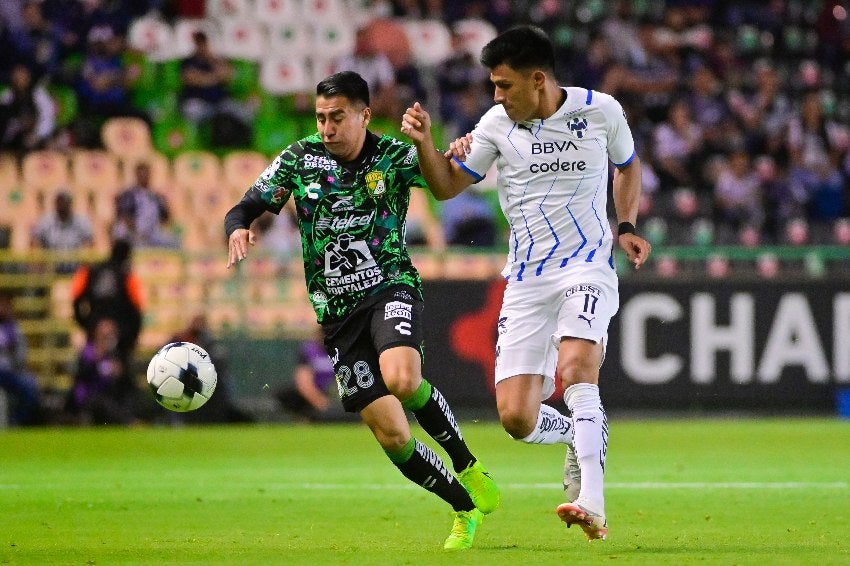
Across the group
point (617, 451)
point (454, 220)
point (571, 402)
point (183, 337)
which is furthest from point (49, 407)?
point (571, 402)

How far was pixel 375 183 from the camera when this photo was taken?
24.4 ft

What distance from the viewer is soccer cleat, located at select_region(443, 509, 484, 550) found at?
6930mm

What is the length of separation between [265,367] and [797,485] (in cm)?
790

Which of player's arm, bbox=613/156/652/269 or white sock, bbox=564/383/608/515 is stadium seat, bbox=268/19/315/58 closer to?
player's arm, bbox=613/156/652/269

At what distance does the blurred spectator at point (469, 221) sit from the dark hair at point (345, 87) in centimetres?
1093

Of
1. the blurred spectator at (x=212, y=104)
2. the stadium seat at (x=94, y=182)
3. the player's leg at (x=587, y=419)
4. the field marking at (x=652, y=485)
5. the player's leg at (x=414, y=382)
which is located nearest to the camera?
the player's leg at (x=587, y=419)

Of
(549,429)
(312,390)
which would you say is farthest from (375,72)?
(549,429)

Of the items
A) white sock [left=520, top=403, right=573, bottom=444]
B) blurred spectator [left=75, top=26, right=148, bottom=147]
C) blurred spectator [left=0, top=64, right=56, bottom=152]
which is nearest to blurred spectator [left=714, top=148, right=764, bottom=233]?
blurred spectator [left=75, top=26, right=148, bottom=147]

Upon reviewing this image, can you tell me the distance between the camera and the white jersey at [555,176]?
721 cm

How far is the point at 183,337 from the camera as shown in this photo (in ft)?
53.4

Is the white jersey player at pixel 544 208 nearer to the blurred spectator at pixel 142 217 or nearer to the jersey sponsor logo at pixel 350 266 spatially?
the jersey sponsor logo at pixel 350 266

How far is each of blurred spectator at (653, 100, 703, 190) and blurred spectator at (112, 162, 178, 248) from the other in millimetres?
6851

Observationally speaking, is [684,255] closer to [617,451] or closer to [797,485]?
[617,451]

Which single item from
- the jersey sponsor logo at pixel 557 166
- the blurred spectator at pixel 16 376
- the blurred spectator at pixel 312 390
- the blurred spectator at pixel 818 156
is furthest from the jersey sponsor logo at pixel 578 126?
the blurred spectator at pixel 818 156
